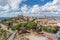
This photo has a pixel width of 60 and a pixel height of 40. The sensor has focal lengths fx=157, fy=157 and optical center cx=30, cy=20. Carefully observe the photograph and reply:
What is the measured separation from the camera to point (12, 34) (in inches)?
132

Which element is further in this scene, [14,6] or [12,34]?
[14,6]

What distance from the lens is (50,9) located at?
11.6 ft

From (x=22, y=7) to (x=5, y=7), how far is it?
0.39 meters

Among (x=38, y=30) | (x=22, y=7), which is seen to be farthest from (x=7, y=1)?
(x=38, y=30)

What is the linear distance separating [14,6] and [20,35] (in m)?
0.70

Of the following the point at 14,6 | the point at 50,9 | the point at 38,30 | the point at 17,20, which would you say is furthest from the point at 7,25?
the point at 50,9

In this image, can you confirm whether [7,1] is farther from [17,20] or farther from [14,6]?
[17,20]

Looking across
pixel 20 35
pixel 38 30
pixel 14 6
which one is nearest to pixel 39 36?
pixel 38 30

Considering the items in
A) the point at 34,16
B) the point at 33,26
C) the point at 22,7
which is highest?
the point at 22,7

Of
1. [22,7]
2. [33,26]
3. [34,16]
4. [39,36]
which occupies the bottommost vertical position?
[39,36]

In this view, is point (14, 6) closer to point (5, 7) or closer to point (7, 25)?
point (5, 7)

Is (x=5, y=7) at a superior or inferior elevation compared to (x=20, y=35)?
superior

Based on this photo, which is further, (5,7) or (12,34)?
(5,7)

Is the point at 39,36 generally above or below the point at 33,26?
below
